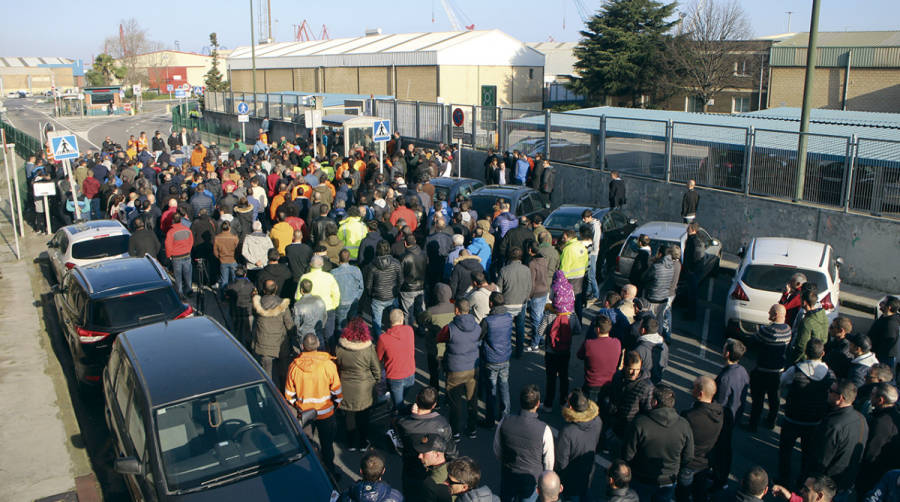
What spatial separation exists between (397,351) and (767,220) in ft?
35.9

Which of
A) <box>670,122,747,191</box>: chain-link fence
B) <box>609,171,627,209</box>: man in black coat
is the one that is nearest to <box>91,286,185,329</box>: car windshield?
<box>609,171,627,209</box>: man in black coat

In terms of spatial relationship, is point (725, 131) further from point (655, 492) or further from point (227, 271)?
point (655, 492)

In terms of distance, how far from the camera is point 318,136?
28797 mm

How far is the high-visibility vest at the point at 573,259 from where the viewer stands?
1048 centimetres

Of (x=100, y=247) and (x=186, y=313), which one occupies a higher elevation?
(x=100, y=247)

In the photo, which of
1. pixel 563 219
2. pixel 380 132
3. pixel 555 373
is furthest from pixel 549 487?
pixel 380 132

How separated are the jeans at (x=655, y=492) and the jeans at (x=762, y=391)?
98.7 inches

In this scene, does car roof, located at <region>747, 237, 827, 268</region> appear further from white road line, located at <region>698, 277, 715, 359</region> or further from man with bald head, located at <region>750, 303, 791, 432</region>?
man with bald head, located at <region>750, 303, 791, 432</region>

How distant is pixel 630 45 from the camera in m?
48.5

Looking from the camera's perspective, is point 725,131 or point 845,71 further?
point 845,71

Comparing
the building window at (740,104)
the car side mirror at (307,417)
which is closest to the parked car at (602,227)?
the car side mirror at (307,417)

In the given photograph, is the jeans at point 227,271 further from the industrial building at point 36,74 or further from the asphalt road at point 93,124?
the industrial building at point 36,74

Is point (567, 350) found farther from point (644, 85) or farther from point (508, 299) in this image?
point (644, 85)

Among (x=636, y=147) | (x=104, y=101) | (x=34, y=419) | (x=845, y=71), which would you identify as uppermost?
(x=845, y=71)
